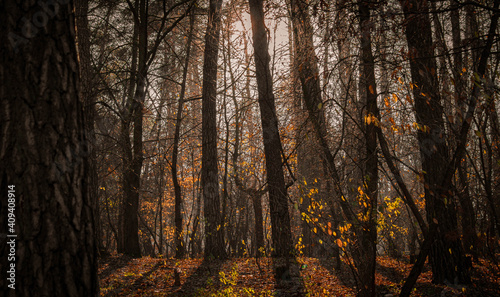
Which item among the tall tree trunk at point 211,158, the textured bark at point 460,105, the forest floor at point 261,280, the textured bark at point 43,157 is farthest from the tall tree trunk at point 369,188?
the tall tree trunk at point 211,158

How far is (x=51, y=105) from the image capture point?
78.8 inches

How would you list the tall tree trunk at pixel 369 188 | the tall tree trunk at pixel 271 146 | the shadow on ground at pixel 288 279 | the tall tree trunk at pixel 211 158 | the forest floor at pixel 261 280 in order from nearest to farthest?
the tall tree trunk at pixel 369 188 → the forest floor at pixel 261 280 → the shadow on ground at pixel 288 279 → the tall tree trunk at pixel 271 146 → the tall tree trunk at pixel 211 158

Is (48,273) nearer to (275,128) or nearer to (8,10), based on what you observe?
(8,10)

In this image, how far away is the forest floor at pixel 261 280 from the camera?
4.72 meters

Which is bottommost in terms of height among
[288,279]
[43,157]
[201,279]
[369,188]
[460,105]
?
[201,279]

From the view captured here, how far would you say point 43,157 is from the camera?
76.3 inches

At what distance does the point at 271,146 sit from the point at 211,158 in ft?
8.55

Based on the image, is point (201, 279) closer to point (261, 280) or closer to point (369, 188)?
point (261, 280)

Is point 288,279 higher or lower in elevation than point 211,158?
lower

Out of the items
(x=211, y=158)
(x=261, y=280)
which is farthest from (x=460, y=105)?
Answer: (x=211, y=158)

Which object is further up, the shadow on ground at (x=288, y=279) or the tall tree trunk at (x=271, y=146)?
the tall tree trunk at (x=271, y=146)

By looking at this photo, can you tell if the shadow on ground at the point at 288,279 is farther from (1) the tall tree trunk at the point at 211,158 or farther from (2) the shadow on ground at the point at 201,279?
(1) the tall tree trunk at the point at 211,158

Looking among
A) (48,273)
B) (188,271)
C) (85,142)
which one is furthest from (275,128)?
(48,273)

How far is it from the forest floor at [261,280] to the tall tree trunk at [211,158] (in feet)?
1.98
